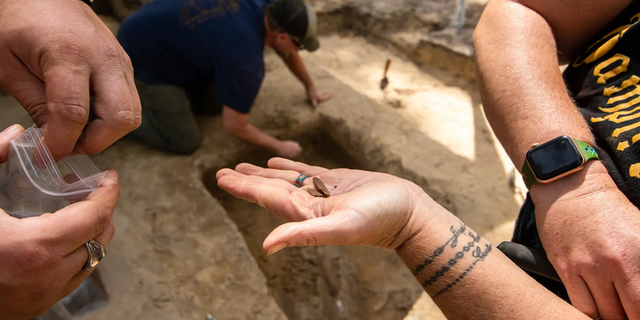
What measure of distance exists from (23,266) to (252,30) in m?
2.25

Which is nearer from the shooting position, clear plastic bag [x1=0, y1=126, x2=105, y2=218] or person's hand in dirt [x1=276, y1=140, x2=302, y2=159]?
clear plastic bag [x1=0, y1=126, x2=105, y2=218]

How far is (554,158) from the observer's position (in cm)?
117

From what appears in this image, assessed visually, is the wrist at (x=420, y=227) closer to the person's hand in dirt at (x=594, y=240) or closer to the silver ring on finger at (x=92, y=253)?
the person's hand in dirt at (x=594, y=240)

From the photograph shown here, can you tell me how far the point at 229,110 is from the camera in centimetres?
278

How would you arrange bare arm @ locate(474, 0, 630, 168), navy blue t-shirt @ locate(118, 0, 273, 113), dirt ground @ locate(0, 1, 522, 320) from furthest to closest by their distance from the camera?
navy blue t-shirt @ locate(118, 0, 273, 113) < dirt ground @ locate(0, 1, 522, 320) < bare arm @ locate(474, 0, 630, 168)

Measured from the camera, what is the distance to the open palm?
99 cm

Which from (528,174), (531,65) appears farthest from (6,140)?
(531,65)

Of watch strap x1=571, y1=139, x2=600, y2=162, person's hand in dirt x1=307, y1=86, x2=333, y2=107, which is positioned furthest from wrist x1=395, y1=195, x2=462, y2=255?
person's hand in dirt x1=307, y1=86, x2=333, y2=107

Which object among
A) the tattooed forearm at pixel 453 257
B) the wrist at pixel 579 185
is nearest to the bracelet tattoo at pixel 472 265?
the tattooed forearm at pixel 453 257

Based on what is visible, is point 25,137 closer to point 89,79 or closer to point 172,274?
point 89,79

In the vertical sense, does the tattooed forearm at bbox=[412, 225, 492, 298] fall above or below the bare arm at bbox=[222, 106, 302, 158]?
above

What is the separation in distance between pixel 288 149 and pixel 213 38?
1.00 meters

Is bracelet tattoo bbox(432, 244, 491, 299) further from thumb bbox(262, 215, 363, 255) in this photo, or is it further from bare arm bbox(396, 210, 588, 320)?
thumb bbox(262, 215, 363, 255)

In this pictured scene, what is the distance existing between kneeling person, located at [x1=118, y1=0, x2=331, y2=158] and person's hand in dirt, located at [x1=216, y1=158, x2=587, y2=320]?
62.4 inches
